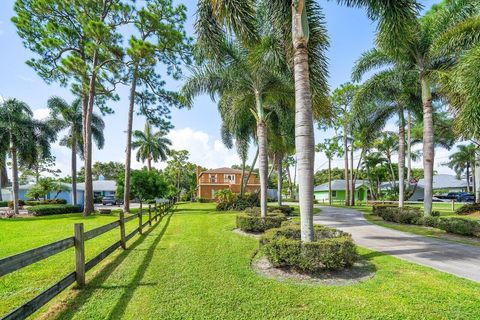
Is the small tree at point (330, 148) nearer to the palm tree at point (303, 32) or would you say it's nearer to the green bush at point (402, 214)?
the green bush at point (402, 214)

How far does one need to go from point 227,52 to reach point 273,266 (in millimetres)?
8420

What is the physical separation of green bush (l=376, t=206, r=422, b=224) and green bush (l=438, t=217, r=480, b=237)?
2214 mm

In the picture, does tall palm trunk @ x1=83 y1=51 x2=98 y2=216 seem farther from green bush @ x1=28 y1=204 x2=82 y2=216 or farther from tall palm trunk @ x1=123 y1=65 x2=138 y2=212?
green bush @ x1=28 y1=204 x2=82 y2=216

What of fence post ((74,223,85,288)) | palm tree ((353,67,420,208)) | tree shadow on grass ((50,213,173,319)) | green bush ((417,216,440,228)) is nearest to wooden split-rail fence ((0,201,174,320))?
fence post ((74,223,85,288))

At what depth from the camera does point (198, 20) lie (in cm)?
804

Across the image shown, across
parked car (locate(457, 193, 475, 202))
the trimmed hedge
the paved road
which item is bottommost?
parked car (locate(457, 193, 475, 202))

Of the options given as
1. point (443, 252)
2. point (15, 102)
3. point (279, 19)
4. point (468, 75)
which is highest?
point (15, 102)

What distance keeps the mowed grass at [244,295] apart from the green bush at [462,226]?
5363 millimetres

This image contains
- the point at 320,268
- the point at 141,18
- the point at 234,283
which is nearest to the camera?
the point at 234,283

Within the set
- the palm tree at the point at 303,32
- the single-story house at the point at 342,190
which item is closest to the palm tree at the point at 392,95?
the palm tree at the point at 303,32

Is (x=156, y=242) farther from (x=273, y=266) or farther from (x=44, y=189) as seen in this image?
(x=44, y=189)

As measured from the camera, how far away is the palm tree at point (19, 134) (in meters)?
20.7

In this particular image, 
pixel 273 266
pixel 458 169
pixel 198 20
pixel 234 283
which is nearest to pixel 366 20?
pixel 198 20

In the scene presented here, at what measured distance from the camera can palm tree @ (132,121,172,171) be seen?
138ft
